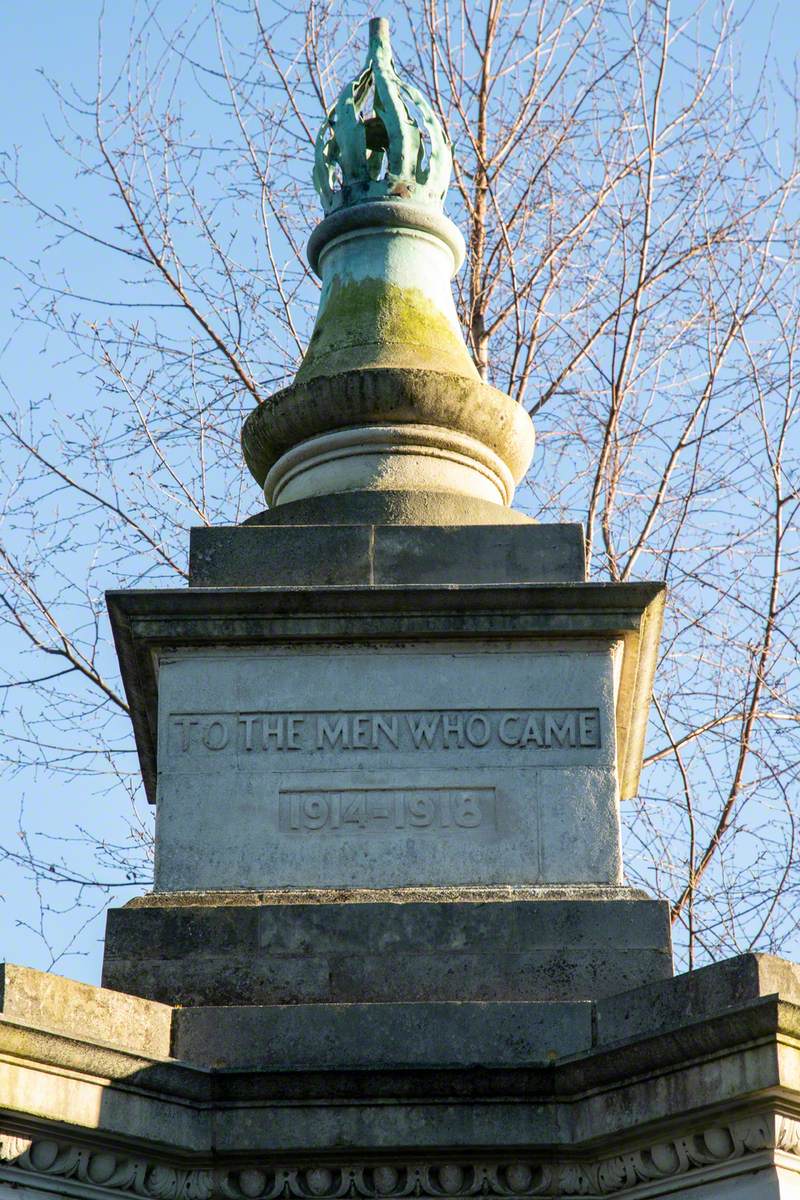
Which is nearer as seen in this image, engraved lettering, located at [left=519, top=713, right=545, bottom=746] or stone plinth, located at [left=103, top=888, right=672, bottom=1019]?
stone plinth, located at [left=103, top=888, right=672, bottom=1019]

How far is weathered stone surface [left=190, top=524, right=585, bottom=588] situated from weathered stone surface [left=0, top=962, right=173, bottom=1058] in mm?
2091

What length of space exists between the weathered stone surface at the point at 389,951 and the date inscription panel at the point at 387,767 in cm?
27

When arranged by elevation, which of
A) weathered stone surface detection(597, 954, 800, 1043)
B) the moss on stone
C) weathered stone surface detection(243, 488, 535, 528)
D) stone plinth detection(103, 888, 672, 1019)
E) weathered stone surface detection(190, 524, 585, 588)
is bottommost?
weathered stone surface detection(597, 954, 800, 1043)

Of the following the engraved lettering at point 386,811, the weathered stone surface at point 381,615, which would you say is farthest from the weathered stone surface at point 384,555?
the engraved lettering at point 386,811

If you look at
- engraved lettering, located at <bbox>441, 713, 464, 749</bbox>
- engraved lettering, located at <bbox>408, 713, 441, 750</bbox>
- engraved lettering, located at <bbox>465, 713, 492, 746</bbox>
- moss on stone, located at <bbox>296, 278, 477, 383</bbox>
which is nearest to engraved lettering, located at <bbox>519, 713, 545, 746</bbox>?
engraved lettering, located at <bbox>465, 713, 492, 746</bbox>

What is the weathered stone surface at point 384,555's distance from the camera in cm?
856

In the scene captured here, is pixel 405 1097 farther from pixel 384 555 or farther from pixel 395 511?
pixel 395 511

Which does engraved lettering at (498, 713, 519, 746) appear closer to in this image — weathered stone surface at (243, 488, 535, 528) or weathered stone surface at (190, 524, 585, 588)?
weathered stone surface at (190, 524, 585, 588)

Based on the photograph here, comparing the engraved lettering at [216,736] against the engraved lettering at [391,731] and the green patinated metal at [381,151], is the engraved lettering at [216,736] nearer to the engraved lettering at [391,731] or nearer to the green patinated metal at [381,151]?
the engraved lettering at [391,731]

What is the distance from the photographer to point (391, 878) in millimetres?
7855

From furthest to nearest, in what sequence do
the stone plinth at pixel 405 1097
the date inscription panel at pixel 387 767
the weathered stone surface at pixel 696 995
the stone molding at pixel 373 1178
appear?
the date inscription panel at pixel 387 767 < the stone molding at pixel 373 1178 < the weathered stone surface at pixel 696 995 < the stone plinth at pixel 405 1097

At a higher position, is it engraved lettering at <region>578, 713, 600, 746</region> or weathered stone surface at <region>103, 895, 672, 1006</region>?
engraved lettering at <region>578, 713, 600, 746</region>

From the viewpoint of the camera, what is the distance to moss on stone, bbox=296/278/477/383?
31.3 feet

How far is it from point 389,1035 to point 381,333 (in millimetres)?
3748
